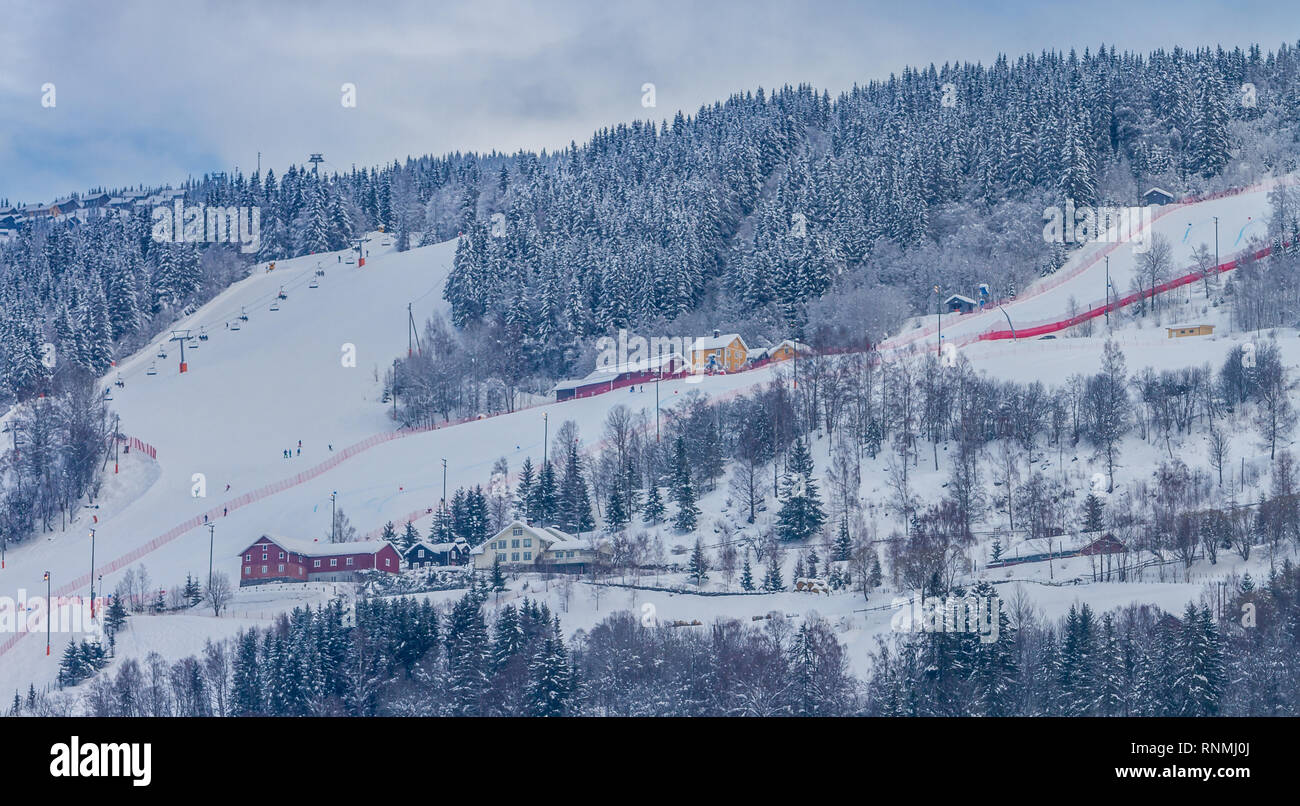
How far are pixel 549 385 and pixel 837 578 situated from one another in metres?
43.6

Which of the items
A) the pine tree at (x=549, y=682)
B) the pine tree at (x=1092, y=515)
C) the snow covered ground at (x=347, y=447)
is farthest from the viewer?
the pine tree at (x=1092, y=515)

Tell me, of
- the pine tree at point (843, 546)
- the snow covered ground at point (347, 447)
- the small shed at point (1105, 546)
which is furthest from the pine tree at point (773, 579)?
the small shed at point (1105, 546)

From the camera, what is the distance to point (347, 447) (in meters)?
74.9

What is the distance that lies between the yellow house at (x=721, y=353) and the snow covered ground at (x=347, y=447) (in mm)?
5590

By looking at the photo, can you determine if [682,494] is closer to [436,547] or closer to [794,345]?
[436,547]

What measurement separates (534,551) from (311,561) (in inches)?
333

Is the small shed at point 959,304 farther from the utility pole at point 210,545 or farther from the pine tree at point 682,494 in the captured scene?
the utility pole at point 210,545

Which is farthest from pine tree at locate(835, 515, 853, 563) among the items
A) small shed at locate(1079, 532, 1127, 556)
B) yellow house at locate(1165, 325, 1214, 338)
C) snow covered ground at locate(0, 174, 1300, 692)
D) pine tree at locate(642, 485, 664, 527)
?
yellow house at locate(1165, 325, 1214, 338)

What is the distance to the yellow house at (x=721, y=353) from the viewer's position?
78.3m

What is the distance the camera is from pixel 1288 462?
5166cm

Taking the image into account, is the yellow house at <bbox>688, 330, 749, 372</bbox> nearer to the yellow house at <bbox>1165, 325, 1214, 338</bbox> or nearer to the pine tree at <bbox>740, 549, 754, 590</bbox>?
the yellow house at <bbox>1165, 325, 1214, 338</bbox>

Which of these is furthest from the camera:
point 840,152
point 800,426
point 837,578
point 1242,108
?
point 840,152
